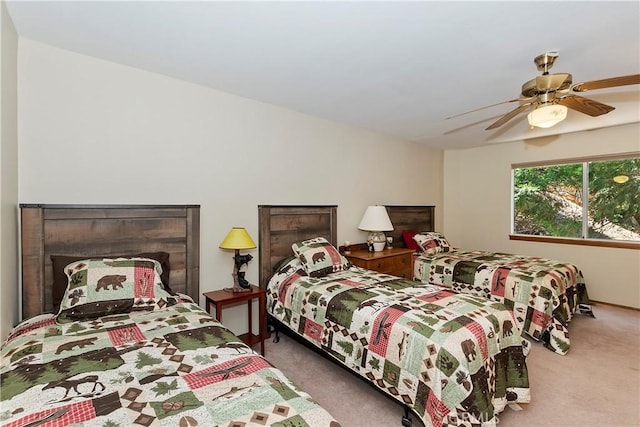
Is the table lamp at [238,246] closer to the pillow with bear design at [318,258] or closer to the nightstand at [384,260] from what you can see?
the pillow with bear design at [318,258]

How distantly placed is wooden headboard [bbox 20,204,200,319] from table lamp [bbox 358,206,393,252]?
207cm

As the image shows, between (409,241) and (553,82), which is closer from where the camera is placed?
(553,82)

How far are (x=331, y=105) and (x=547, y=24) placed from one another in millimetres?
1894

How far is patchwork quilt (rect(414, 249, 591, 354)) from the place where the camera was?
9.68ft

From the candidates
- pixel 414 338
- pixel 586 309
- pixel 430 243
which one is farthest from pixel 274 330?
pixel 586 309

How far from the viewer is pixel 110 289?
192cm

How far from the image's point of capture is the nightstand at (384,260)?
3.56 m

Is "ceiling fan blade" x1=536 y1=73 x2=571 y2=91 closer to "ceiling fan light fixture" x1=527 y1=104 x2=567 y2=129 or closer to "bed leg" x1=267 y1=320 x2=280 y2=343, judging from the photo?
"ceiling fan light fixture" x1=527 y1=104 x2=567 y2=129

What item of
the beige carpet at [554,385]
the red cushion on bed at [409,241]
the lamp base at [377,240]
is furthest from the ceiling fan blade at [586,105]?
the red cushion on bed at [409,241]

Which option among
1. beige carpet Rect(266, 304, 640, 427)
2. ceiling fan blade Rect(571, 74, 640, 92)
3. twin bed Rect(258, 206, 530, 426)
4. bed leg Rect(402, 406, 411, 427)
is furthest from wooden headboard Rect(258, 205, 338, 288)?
ceiling fan blade Rect(571, 74, 640, 92)

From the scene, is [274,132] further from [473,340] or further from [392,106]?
[473,340]

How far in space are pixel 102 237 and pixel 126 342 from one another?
1.09 meters

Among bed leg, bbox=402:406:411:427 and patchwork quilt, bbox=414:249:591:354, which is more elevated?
patchwork quilt, bbox=414:249:591:354

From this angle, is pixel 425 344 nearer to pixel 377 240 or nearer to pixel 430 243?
pixel 377 240
